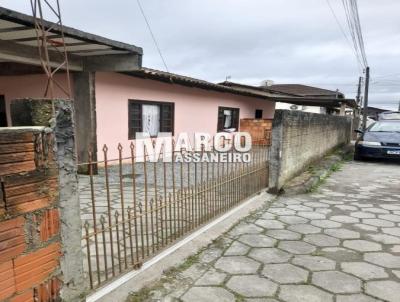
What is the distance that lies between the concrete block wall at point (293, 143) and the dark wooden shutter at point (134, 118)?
15.1 feet

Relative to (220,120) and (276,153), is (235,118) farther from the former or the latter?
(276,153)

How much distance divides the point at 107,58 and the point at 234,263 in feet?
17.7

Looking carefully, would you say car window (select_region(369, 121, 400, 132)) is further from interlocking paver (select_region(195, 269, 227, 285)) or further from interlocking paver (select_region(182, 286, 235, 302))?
interlocking paver (select_region(182, 286, 235, 302))

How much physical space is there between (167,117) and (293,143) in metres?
5.05

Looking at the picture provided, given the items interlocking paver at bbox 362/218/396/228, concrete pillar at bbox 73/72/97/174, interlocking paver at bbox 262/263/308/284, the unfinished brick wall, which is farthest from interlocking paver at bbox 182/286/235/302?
the unfinished brick wall

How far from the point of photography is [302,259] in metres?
3.38

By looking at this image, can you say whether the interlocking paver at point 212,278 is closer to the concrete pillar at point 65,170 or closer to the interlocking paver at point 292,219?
the concrete pillar at point 65,170

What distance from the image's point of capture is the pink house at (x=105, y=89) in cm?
568

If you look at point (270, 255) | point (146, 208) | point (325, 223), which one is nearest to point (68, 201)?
point (146, 208)

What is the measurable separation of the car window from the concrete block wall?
202cm

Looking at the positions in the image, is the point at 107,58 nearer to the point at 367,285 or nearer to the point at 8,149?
the point at 8,149

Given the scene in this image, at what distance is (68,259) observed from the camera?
6.91 feet

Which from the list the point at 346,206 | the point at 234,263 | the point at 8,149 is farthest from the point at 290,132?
the point at 8,149

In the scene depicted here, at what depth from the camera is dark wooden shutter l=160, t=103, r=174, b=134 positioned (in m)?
10.5
